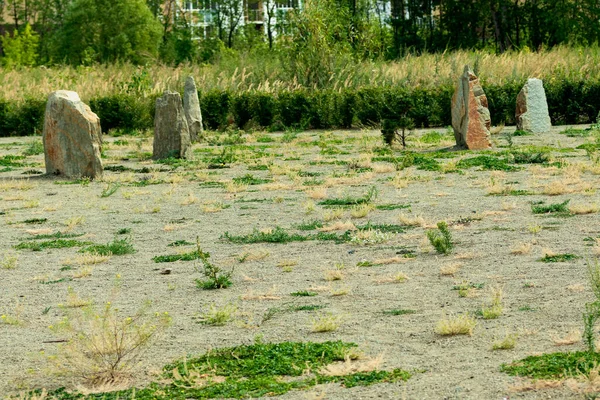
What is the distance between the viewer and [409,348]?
6727mm

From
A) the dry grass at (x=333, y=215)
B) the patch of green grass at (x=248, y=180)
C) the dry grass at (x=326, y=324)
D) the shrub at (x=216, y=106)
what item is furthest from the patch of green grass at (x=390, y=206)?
the shrub at (x=216, y=106)

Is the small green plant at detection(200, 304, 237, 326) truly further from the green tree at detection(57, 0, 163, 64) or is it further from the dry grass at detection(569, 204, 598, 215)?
the green tree at detection(57, 0, 163, 64)

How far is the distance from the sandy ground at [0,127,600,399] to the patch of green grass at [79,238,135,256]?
0.13 meters

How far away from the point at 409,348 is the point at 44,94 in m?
25.6

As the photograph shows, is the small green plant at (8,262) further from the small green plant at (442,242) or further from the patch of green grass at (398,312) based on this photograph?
the patch of green grass at (398,312)

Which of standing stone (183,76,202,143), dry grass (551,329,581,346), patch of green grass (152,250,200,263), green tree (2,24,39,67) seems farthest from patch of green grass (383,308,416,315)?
green tree (2,24,39,67)

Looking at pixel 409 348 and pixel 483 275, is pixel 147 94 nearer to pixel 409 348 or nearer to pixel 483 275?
pixel 483 275

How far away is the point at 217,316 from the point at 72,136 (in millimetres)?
10621

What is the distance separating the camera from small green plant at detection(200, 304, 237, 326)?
7.67 m

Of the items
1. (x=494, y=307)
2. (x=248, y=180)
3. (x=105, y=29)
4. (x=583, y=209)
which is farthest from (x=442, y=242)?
(x=105, y=29)

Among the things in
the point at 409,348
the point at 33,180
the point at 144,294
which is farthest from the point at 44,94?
the point at 409,348

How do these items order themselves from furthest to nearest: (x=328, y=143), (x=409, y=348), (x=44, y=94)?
(x=44, y=94)
(x=328, y=143)
(x=409, y=348)

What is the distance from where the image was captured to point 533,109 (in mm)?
24219

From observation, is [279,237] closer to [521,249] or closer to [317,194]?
[521,249]
